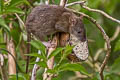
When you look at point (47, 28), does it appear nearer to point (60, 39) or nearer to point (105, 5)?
point (60, 39)

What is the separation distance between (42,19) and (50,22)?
110 millimetres

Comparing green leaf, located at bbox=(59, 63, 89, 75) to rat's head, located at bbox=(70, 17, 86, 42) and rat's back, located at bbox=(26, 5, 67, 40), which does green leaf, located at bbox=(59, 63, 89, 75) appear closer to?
rat's head, located at bbox=(70, 17, 86, 42)

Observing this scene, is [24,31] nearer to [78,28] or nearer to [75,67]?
[78,28]

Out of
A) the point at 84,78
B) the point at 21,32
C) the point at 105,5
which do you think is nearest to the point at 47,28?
→ the point at 21,32

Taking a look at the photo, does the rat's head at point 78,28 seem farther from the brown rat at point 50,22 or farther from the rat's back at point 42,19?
the rat's back at point 42,19

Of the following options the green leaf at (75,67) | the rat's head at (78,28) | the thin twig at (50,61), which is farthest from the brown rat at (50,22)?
the green leaf at (75,67)

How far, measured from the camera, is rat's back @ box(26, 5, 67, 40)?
8.10ft

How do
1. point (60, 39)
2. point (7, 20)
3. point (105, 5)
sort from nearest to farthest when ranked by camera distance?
point (60, 39) → point (7, 20) → point (105, 5)

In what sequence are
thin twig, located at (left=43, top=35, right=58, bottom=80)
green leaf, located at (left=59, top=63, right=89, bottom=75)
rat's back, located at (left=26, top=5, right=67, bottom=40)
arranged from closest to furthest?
1. green leaf, located at (left=59, top=63, right=89, bottom=75)
2. thin twig, located at (left=43, top=35, right=58, bottom=80)
3. rat's back, located at (left=26, top=5, right=67, bottom=40)

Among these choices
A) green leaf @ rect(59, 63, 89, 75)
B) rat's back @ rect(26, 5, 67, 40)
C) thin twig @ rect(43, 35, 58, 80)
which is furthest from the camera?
rat's back @ rect(26, 5, 67, 40)

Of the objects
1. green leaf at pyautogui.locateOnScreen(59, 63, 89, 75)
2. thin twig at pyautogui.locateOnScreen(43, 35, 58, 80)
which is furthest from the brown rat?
Answer: green leaf at pyautogui.locateOnScreen(59, 63, 89, 75)

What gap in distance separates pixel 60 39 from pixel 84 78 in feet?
4.08

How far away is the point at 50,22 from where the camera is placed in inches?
102

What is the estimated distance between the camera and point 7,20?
2.78 metres
